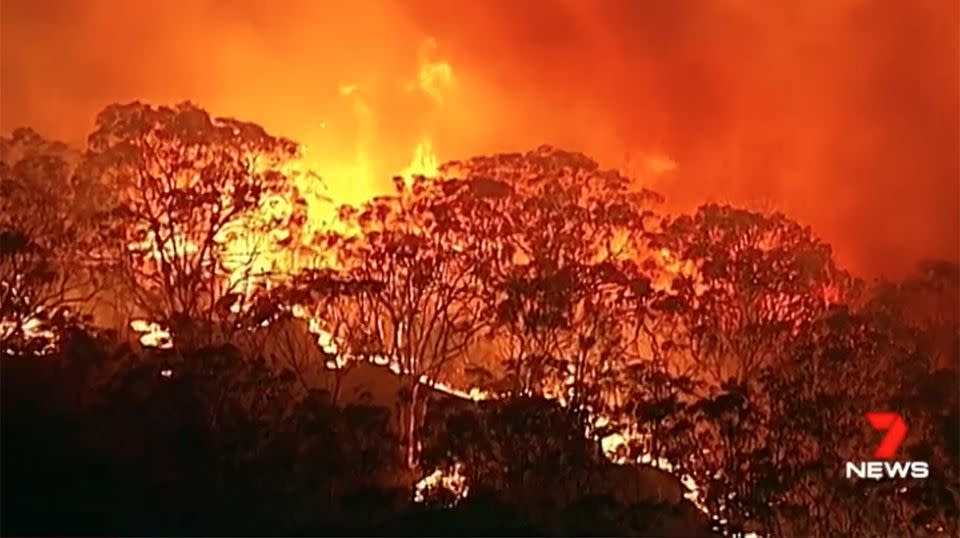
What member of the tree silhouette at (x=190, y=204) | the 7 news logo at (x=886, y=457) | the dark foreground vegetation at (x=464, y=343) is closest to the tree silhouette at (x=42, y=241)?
the dark foreground vegetation at (x=464, y=343)

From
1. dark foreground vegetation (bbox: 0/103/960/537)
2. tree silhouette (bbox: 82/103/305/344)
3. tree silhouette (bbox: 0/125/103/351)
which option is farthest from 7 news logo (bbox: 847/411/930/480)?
tree silhouette (bbox: 0/125/103/351)

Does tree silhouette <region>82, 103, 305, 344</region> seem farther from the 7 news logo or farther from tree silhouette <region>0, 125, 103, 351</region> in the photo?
the 7 news logo

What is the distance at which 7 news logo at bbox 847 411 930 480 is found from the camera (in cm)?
1969

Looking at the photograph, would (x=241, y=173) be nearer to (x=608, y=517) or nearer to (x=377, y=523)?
(x=377, y=523)

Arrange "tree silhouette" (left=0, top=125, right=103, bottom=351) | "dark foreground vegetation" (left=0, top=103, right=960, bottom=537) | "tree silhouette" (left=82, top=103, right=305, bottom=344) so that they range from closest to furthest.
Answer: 1. "dark foreground vegetation" (left=0, top=103, right=960, bottom=537)
2. "tree silhouette" (left=0, top=125, right=103, bottom=351)
3. "tree silhouette" (left=82, top=103, right=305, bottom=344)

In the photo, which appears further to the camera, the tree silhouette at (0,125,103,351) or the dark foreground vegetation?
the tree silhouette at (0,125,103,351)

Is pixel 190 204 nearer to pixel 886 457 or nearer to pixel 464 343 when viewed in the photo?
pixel 464 343

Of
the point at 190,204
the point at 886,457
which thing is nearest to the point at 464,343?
the point at 190,204

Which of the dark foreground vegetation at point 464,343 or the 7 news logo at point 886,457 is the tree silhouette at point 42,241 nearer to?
the dark foreground vegetation at point 464,343

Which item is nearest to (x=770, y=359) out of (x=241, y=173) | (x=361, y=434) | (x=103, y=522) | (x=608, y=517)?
(x=608, y=517)

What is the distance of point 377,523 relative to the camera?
1894 centimetres

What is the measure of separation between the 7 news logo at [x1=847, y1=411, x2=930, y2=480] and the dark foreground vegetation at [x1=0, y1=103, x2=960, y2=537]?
0.12m

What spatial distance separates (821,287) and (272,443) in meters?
7.46

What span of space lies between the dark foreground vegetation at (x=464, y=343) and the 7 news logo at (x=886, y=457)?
0.12 metres
